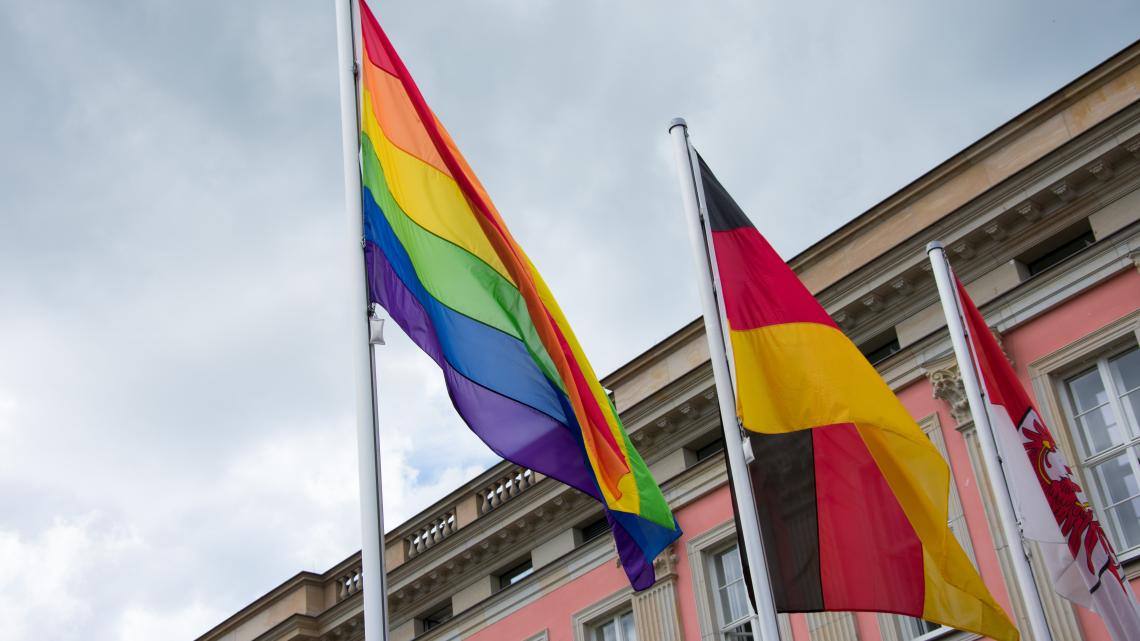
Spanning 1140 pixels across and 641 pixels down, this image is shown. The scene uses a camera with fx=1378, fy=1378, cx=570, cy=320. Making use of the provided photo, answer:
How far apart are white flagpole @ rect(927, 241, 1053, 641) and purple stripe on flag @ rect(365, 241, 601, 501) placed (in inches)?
187

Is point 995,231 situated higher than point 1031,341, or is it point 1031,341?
point 995,231

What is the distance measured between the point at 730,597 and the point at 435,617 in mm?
8784

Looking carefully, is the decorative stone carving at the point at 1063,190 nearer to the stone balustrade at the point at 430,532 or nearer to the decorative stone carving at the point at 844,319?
the decorative stone carving at the point at 844,319

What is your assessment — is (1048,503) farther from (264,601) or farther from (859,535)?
(264,601)

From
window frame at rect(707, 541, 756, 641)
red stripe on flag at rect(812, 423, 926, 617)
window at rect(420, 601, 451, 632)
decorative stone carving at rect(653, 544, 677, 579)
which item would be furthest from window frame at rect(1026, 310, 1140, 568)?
window at rect(420, 601, 451, 632)

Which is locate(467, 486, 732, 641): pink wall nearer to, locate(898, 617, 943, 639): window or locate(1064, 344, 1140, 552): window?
locate(898, 617, 943, 639): window

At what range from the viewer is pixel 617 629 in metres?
25.2

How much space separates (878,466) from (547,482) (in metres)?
15.5

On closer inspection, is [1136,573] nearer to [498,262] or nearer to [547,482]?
[498,262]

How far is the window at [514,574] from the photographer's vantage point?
28.0 metres

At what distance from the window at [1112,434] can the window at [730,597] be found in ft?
20.3

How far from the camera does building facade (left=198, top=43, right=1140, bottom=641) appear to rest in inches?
768

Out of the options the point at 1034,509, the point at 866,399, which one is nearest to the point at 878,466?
the point at 866,399

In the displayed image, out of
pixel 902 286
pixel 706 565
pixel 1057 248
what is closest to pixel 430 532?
pixel 706 565
